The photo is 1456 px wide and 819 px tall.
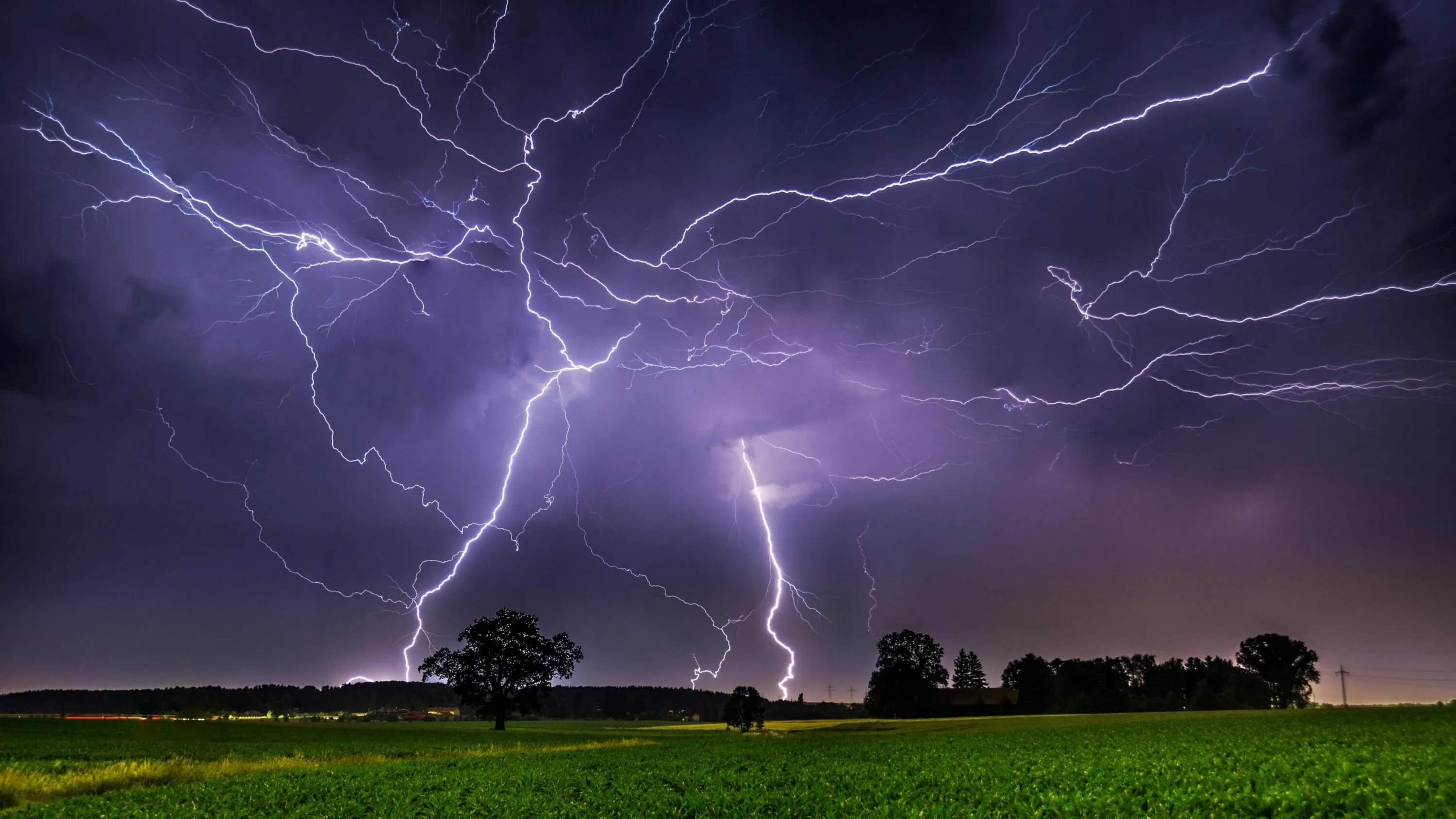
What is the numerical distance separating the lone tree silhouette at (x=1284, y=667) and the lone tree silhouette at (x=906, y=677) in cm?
A: 4068

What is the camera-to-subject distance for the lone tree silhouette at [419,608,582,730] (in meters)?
49.0

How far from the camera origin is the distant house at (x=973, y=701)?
7444cm

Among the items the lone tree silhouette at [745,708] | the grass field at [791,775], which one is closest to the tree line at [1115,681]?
the lone tree silhouette at [745,708]

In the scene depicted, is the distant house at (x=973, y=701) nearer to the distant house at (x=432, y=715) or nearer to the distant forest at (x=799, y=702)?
the distant forest at (x=799, y=702)

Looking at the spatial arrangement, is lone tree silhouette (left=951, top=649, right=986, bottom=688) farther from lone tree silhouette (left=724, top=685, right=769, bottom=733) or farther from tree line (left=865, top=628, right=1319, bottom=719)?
lone tree silhouette (left=724, top=685, right=769, bottom=733)

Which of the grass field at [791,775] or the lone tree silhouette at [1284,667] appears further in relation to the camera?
the lone tree silhouette at [1284,667]

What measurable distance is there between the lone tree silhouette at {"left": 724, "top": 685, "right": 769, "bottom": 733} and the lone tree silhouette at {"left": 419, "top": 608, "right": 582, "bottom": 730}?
12.4 meters

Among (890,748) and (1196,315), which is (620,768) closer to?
(890,748)

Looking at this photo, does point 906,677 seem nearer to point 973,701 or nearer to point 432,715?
point 973,701

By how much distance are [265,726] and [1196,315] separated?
51.2 m

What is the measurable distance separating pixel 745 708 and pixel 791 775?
1607 inches

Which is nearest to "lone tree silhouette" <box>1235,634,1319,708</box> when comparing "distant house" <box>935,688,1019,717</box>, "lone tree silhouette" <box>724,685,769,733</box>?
"distant house" <box>935,688,1019,717</box>

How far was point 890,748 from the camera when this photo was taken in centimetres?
2211

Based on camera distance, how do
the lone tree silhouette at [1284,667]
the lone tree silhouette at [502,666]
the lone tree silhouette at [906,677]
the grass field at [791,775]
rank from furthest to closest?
the lone tree silhouette at [1284,667] → the lone tree silhouette at [906,677] → the lone tree silhouette at [502,666] → the grass field at [791,775]
